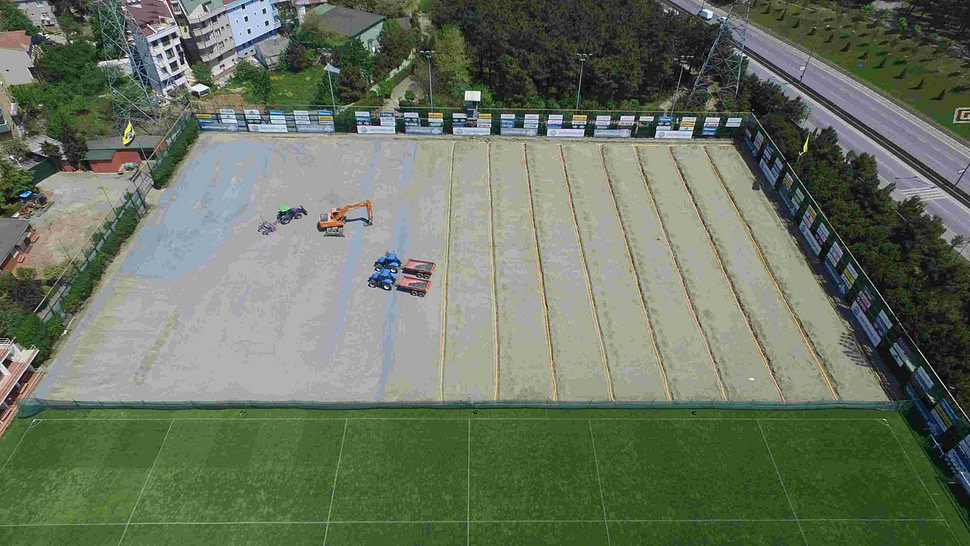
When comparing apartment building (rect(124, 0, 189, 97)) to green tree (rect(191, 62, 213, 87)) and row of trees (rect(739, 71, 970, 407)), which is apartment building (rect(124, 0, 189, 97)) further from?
row of trees (rect(739, 71, 970, 407))

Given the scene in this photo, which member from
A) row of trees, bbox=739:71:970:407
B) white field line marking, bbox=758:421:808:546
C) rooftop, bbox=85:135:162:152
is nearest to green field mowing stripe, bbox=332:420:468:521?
white field line marking, bbox=758:421:808:546

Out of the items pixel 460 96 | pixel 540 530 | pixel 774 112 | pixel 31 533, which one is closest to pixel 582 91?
pixel 460 96

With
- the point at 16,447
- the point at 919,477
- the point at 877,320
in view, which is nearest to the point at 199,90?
the point at 16,447

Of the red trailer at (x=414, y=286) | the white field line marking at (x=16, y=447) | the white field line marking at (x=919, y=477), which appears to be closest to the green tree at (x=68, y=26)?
the white field line marking at (x=16, y=447)

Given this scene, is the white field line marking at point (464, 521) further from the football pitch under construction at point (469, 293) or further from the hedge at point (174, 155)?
the hedge at point (174, 155)

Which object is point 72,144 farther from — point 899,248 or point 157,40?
point 899,248
